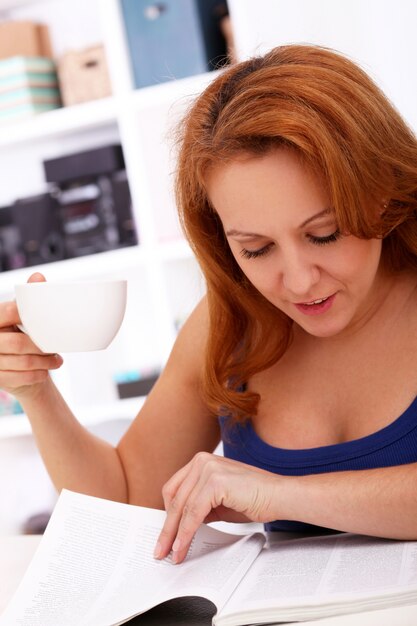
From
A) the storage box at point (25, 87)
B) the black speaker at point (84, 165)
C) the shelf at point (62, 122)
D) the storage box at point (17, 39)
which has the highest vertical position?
the storage box at point (17, 39)

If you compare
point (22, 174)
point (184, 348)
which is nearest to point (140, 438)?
point (184, 348)

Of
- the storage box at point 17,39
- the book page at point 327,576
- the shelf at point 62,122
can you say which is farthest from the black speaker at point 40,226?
the book page at point 327,576

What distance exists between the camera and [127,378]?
117 inches

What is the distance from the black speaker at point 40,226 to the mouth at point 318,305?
2038 mm

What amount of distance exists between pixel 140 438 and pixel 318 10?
5.88 ft

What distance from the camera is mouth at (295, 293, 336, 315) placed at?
3.65 ft

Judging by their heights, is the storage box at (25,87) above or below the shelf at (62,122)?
above

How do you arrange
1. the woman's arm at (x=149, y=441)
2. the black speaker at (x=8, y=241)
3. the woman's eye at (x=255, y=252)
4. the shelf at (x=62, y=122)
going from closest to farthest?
the woman's eye at (x=255, y=252)
the woman's arm at (x=149, y=441)
the shelf at (x=62, y=122)
the black speaker at (x=8, y=241)

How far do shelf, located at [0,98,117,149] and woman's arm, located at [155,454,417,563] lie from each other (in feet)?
6.89

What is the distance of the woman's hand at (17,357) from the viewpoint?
112 cm

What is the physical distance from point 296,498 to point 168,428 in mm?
424

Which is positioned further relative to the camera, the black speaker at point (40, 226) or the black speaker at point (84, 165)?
the black speaker at point (40, 226)

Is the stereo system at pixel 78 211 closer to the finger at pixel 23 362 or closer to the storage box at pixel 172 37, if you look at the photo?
the storage box at pixel 172 37

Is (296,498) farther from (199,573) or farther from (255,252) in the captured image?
(255,252)
